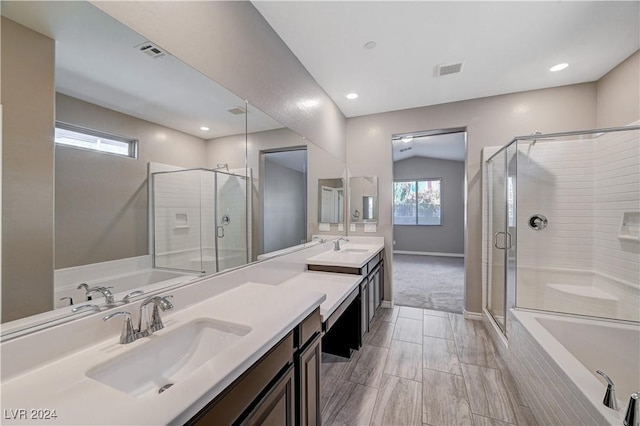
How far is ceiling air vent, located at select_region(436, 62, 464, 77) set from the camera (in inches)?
97.0

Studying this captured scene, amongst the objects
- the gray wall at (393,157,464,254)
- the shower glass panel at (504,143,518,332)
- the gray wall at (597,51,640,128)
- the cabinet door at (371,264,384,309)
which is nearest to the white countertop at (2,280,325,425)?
the cabinet door at (371,264,384,309)

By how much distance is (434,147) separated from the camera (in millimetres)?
6035

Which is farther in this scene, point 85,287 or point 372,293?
point 372,293

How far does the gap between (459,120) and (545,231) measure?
5.41 feet

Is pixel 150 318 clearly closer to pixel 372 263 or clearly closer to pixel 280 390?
pixel 280 390

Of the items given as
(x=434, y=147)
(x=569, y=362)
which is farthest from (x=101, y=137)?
(x=434, y=147)

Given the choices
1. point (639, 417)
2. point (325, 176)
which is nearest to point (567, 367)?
point (639, 417)

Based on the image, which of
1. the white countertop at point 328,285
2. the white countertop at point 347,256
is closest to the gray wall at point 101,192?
the white countertop at point 328,285

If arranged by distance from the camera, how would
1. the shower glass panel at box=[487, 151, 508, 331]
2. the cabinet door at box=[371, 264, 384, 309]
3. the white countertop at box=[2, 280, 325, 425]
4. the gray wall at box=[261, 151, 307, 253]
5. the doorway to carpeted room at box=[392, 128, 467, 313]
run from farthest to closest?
the doorway to carpeted room at box=[392, 128, 467, 313], the cabinet door at box=[371, 264, 384, 309], the shower glass panel at box=[487, 151, 508, 331], the gray wall at box=[261, 151, 307, 253], the white countertop at box=[2, 280, 325, 425]

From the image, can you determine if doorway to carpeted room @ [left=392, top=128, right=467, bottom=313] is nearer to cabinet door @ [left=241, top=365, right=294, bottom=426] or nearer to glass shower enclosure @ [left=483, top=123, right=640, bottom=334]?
glass shower enclosure @ [left=483, top=123, right=640, bottom=334]

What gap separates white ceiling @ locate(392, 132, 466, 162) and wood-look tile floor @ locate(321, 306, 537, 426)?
147 inches

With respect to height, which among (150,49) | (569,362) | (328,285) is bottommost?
(569,362)

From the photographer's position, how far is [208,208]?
57.7 inches

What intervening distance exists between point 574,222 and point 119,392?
3973 mm
